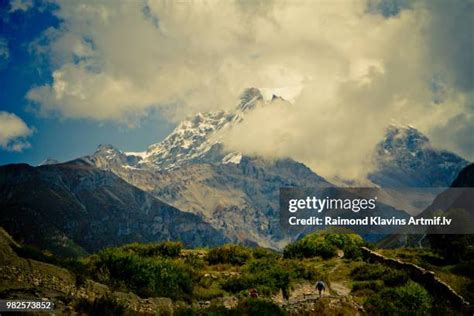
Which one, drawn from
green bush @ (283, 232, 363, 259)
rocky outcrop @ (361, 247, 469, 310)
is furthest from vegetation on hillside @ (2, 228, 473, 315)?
green bush @ (283, 232, 363, 259)

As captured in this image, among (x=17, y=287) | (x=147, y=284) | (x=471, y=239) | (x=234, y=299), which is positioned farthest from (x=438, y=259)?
(x=17, y=287)

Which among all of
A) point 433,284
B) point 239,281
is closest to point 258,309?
point 239,281

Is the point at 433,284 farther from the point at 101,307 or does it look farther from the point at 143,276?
the point at 101,307

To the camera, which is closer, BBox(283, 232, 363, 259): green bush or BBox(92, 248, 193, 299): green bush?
BBox(92, 248, 193, 299): green bush

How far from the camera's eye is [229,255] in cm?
5791

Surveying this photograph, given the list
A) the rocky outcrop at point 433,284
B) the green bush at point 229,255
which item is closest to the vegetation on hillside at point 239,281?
the green bush at point 229,255

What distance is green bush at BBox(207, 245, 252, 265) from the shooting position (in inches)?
2242

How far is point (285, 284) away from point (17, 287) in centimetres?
2106

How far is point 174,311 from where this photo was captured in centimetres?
2964

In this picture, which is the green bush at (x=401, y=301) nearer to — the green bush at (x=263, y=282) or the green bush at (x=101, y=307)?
the green bush at (x=263, y=282)

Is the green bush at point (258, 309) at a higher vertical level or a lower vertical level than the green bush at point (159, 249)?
lower

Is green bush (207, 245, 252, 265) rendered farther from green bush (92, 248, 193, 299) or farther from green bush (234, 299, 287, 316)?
green bush (234, 299, 287, 316)

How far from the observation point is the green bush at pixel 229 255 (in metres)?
56.9

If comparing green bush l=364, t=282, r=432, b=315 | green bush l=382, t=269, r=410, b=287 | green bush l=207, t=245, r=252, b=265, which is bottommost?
green bush l=364, t=282, r=432, b=315
